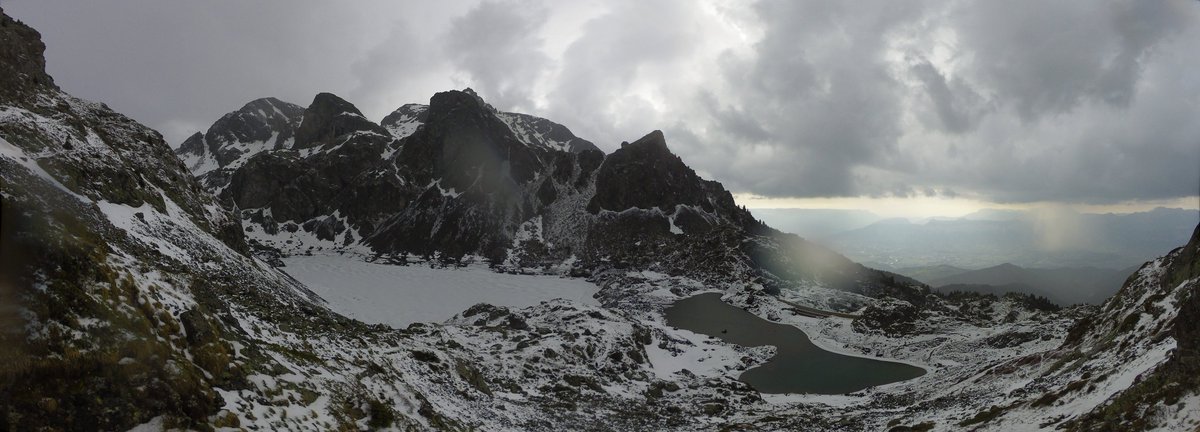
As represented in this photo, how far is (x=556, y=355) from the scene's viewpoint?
51781 mm

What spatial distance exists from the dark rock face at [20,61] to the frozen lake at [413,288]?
1617 inches

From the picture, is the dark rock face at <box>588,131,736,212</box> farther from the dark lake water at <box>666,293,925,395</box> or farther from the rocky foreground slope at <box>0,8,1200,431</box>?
the dark lake water at <box>666,293,925,395</box>

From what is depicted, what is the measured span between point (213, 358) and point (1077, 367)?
122ft

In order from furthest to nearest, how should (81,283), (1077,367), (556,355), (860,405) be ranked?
(556,355)
(860,405)
(1077,367)
(81,283)

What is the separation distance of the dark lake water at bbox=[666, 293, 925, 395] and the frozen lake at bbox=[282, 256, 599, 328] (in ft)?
98.1

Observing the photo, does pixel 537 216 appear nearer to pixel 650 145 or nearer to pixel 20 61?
pixel 650 145

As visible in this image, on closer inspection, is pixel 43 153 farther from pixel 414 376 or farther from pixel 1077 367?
pixel 1077 367

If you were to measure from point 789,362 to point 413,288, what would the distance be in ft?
270

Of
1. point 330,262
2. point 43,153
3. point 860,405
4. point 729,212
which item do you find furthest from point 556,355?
point 729,212

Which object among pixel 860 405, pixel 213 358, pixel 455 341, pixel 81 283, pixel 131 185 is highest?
Answer: pixel 131 185

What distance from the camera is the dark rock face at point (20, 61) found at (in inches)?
1869

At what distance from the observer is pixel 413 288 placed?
119000 millimetres

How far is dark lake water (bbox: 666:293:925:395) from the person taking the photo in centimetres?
5972

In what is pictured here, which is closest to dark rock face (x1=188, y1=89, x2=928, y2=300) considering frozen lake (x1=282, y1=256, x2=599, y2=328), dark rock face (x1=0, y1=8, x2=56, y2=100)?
frozen lake (x1=282, y1=256, x2=599, y2=328)
